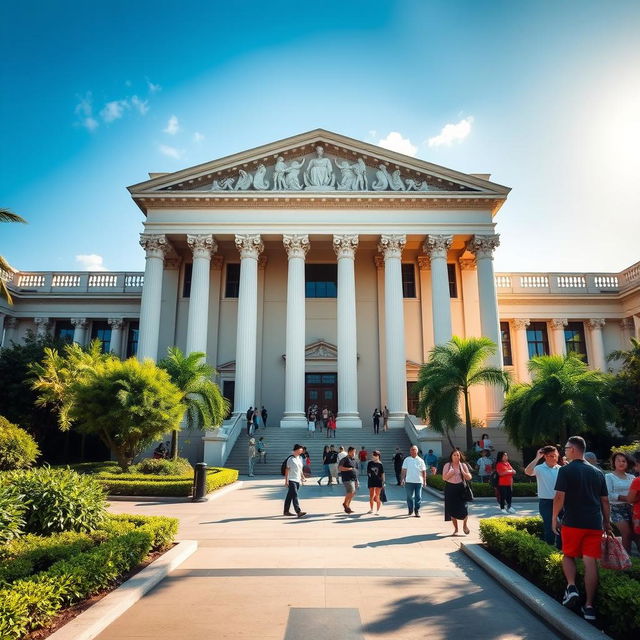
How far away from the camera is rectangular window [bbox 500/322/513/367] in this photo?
119ft

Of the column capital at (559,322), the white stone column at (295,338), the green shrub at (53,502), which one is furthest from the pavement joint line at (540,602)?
the column capital at (559,322)

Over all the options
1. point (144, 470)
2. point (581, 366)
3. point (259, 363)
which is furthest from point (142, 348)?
point (581, 366)

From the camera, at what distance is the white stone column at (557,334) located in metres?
36.0

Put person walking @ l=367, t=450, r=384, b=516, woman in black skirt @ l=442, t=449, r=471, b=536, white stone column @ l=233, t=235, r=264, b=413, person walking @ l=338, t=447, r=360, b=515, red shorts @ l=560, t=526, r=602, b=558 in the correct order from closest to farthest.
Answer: red shorts @ l=560, t=526, r=602, b=558 → woman in black skirt @ l=442, t=449, r=471, b=536 → person walking @ l=367, t=450, r=384, b=516 → person walking @ l=338, t=447, r=360, b=515 → white stone column @ l=233, t=235, r=264, b=413

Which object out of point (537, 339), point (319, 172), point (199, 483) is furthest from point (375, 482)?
point (537, 339)

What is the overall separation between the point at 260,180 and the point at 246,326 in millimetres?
9316

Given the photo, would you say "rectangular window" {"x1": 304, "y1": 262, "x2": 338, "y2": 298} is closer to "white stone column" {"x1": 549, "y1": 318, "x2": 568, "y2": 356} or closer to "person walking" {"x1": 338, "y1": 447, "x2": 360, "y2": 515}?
"white stone column" {"x1": 549, "y1": 318, "x2": 568, "y2": 356}

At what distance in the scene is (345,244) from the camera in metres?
30.5

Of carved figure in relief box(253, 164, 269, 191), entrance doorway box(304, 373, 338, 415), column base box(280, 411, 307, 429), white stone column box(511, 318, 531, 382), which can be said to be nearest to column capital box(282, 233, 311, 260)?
carved figure in relief box(253, 164, 269, 191)

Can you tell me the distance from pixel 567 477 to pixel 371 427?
2600 centimetres

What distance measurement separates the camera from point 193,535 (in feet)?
32.4

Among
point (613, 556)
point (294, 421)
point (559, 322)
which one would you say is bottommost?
point (613, 556)

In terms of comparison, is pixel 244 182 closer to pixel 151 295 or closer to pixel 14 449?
pixel 151 295

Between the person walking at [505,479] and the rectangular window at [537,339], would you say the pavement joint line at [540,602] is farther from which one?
the rectangular window at [537,339]
